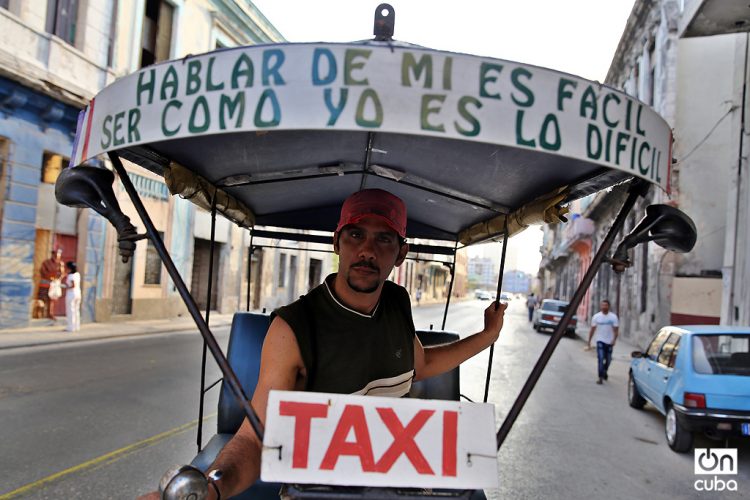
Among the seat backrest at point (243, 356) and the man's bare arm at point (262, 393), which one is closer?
the man's bare arm at point (262, 393)

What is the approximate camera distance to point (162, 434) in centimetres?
545

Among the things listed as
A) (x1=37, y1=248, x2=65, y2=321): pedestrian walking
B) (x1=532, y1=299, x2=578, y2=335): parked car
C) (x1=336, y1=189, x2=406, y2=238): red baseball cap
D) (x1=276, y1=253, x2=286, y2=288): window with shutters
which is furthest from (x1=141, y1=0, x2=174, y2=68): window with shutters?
(x1=532, y1=299, x2=578, y2=335): parked car

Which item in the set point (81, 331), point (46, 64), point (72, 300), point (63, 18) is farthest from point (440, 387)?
point (63, 18)

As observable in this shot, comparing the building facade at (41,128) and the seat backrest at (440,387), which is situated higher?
the building facade at (41,128)

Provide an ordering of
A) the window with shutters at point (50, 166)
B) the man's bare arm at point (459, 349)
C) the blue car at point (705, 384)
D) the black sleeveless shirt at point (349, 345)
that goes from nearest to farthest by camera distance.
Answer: the black sleeveless shirt at point (349, 345)
the man's bare arm at point (459, 349)
the blue car at point (705, 384)
the window with shutters at point (50, 166)

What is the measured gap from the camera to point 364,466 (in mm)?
1479

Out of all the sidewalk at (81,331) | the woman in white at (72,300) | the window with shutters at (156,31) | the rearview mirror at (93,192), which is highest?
the window with shutters at (156,31)

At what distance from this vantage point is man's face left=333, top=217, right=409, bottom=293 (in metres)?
2.11

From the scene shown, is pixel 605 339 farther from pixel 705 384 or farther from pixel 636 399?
pixel 705 384

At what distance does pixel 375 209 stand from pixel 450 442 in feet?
3.16

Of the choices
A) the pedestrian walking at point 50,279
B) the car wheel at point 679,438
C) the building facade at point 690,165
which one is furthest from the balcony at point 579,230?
the pedestrian walking at point 50,279

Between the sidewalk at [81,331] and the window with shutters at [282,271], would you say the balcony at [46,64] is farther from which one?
the window with shutters at [282,271]

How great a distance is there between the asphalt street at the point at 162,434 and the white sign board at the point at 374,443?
315 cm

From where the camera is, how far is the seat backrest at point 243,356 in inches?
131
